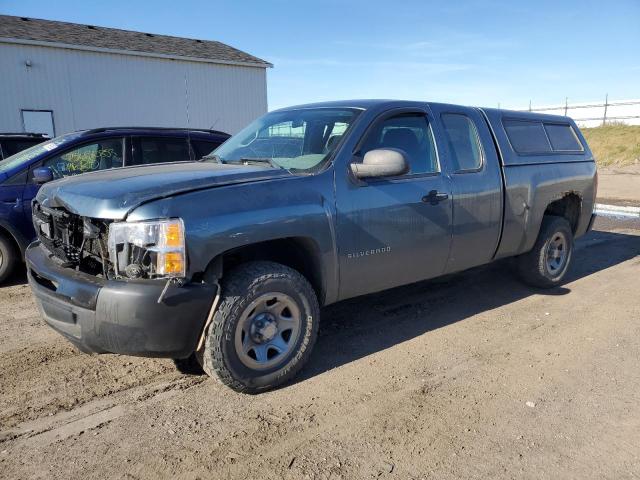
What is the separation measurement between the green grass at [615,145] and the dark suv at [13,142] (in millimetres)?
25152

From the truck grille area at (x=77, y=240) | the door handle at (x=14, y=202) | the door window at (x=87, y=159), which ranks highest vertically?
the door window at (x=87, y=159)

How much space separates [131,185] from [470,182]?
9.19ft

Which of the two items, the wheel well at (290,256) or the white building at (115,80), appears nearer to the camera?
the wheel well at (290,256)

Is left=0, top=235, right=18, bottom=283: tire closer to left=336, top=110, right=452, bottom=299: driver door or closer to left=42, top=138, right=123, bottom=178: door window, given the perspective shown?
left=42, top=138, right=123, bottom=178: door window

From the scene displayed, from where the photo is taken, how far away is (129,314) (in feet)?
9.14

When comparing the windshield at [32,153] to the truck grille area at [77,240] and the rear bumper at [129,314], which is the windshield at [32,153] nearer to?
the truck grille area at [77,240]

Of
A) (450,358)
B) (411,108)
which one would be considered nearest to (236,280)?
(450,358)

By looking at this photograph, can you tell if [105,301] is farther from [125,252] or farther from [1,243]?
[1,243]

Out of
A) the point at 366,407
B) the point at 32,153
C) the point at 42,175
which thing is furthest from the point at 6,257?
the point at 366,407

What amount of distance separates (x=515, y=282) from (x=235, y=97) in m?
18.2

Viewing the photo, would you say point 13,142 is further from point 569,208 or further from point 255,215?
point 569,208

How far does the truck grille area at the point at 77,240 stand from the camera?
3016mm

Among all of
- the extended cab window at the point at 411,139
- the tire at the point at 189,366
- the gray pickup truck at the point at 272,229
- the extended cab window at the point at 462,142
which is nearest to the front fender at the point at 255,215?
the gray pickup truck at the point at 272,229

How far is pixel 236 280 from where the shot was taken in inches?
123
